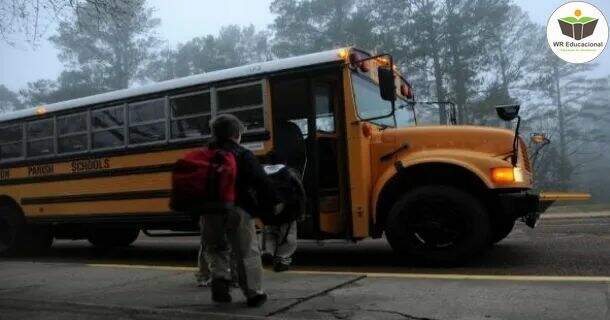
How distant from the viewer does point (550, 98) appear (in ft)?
145

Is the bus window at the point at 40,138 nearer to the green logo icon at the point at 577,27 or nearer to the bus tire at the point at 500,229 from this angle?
the bus tire at the point at 500,229

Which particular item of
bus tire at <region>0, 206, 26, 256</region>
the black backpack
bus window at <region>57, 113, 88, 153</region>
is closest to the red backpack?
the black backpack

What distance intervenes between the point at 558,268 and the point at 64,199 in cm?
657

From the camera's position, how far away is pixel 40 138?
9195mm

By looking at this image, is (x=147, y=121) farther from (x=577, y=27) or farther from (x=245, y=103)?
(x=577, y=27)

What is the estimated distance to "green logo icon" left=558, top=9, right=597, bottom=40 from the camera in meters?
12.6

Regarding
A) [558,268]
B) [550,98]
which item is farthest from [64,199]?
[550,98]

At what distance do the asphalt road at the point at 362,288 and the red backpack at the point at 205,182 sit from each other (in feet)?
2.53

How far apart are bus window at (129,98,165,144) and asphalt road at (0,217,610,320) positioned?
1.65 metres

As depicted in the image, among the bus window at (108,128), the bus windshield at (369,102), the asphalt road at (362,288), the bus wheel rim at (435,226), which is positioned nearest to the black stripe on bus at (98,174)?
the bus window at (108,128)

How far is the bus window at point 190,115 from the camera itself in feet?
24.7

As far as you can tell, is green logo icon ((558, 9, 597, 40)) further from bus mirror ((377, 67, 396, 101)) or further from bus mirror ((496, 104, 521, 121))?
bus mirror ((377, 67, 396, 101))

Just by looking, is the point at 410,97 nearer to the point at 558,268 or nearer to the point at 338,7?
the point at 558,268

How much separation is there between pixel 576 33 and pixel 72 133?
996 cm
